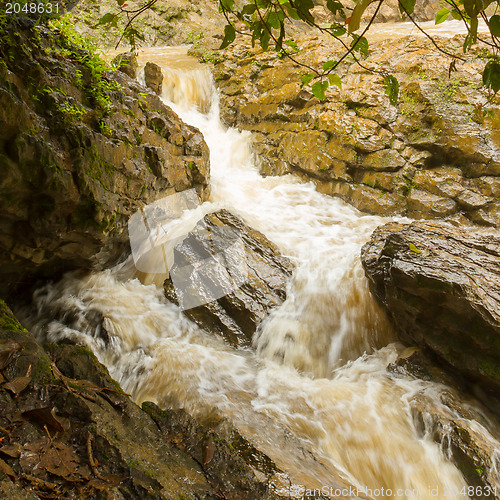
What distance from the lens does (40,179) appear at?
3186mm

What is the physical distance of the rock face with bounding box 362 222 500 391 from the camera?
135 inches

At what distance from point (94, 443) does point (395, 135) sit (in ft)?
25.3

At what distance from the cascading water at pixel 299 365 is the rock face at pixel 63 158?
0.76 m

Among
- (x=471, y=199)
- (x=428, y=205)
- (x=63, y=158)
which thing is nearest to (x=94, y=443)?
(x=63, y=158)

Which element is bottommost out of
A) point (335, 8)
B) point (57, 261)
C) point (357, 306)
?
point (357, 306)

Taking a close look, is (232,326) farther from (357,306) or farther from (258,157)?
(258,157)

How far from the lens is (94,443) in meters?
1.75

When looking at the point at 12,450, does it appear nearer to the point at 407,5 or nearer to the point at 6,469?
the point at 6,469

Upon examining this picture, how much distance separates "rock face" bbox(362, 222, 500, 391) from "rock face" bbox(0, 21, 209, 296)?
3.46m

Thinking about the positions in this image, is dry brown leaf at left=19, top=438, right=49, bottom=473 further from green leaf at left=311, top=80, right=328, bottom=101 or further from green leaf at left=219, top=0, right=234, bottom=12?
green leaf at left=219, top=0, right=234, bottom=12

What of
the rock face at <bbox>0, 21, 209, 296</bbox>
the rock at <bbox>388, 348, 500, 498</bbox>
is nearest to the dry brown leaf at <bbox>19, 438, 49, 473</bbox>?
the rock face at <bbox>0, 21, 209, 296</bbox>

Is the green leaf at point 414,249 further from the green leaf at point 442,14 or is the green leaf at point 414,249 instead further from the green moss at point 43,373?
the green moss at point 43,373

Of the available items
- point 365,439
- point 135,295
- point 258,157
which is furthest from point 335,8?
point 258,157

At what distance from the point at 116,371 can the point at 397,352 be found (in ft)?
10.8
